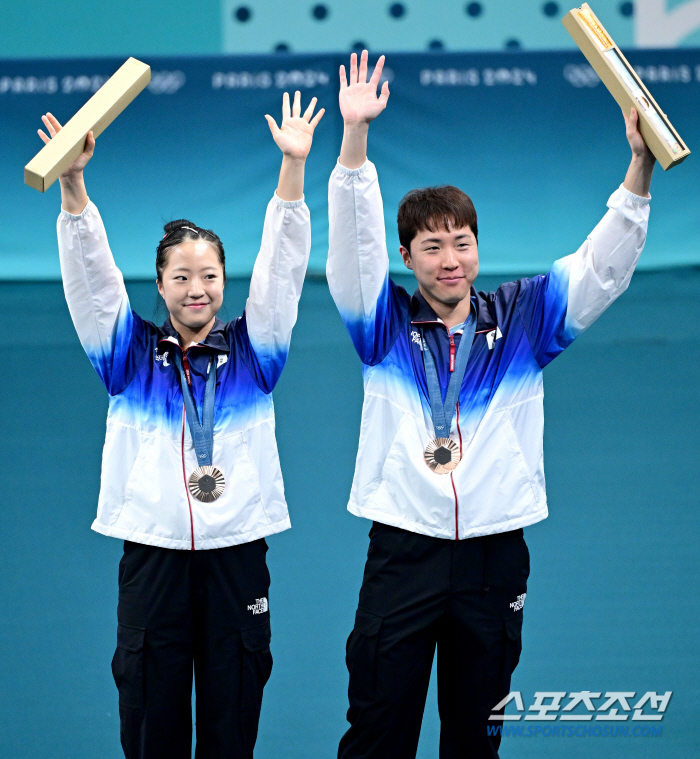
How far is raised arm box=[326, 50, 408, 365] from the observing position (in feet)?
9.37

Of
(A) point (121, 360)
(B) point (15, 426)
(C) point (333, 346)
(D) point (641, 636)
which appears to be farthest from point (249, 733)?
(C) point (333, 346)

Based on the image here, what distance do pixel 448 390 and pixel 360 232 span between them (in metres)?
0.51

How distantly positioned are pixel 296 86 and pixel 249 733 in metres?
6.98

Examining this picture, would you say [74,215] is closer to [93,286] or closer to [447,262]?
[93,286]

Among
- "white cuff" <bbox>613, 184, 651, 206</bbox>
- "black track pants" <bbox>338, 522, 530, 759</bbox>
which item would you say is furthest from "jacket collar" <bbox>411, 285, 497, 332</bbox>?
"black track pants" <bbox>338, 522, 530, 759</bbox>

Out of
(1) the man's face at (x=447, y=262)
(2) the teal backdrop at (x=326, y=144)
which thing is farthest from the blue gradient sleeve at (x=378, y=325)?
(2) the teal backdrop at (x=326, y=144)

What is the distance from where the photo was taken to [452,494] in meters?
2.90

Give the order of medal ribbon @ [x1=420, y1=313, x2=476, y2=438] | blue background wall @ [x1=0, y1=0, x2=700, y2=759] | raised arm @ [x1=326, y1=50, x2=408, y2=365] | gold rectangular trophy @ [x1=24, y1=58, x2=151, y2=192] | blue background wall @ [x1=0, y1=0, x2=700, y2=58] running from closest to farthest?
gold rectangular trophy @ [x1=24, y1=58, x2=151, y2=192] < raised arm @ [x1=326, y1=50, x2=408, y2=365] < medal ribbon @ [x1=420, y1=313, x2=476, y2=438] < blue background wall @ [x1=0, y1=0, x2=700, y2=759] < blue background wall @ [x1=0, y1=0, x2=700, y2=58]

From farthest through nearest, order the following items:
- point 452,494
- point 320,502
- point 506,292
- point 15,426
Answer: point 15,426
point 320,502
point 506,292
point 452,494

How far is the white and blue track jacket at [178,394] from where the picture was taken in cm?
296

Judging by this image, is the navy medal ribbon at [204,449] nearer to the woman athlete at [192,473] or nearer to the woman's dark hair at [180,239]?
the woman athlete at [192,473]

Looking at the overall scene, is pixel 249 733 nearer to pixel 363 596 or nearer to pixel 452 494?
pixel 363 596

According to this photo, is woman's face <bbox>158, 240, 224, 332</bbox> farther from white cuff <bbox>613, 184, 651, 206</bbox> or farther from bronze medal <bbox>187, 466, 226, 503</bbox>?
white cuff <bbox>613, 184, 651, 206</bbox>

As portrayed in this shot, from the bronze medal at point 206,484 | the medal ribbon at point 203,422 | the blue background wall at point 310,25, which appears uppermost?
the blue background wall at point 310,25
